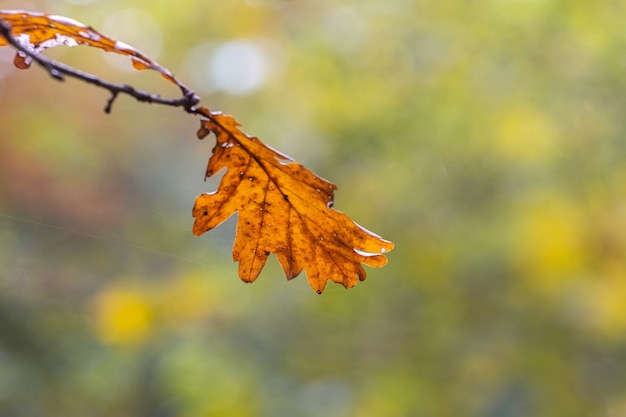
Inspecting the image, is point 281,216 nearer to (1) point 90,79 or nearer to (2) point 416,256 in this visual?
(1) point 90,79

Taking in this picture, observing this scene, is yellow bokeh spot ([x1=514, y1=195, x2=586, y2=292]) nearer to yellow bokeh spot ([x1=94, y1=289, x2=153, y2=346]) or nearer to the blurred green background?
the blurred green background

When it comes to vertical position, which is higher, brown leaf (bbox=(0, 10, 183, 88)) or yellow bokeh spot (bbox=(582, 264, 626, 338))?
yellow bokeh spot (bbox=(582, 264, 626, 338))

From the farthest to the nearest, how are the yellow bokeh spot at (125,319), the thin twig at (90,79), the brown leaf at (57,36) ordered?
the yellow bokeh spot at (125,319)
the brown leaf at (57,36)
the thin twig at (90,79)

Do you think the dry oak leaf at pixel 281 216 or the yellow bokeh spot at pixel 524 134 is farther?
the yellow bokeh spot at pixel 524 134

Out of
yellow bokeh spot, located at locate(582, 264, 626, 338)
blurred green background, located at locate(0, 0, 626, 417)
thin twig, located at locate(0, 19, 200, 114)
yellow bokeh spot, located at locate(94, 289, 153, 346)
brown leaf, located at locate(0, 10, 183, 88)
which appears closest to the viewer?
thin twig, located at locate(0, 19, 200, 114)

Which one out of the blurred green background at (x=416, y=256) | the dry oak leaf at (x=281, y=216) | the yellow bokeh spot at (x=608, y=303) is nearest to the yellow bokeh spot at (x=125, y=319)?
the blurred green background at (x=416, y=256)

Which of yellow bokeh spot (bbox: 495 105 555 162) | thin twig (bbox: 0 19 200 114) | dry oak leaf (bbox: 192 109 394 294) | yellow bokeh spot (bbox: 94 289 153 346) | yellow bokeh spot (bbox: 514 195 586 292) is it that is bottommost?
thin twig (bbox: 0 19 200 114)

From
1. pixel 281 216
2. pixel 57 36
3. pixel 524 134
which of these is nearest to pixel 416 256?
pixel 524 134

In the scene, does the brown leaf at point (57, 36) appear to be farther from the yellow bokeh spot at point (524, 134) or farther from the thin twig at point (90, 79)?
the yellow bokeh spot at point (524, 134)

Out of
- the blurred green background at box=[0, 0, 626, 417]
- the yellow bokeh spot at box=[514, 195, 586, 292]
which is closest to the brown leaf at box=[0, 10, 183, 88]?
the blurred green background at box=[0, 0, 626, 417]
